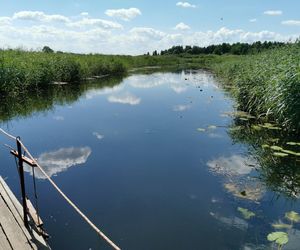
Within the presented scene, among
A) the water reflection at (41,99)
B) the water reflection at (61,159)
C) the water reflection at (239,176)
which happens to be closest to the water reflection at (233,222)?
the water reflection at (239,176)

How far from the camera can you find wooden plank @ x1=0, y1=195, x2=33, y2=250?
13.0 ft

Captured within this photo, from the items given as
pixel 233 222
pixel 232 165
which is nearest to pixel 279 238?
pixel 233 222

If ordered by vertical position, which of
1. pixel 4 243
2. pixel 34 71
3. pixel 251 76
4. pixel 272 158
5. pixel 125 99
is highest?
pixel 34 71

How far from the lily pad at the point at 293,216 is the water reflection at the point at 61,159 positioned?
491cm

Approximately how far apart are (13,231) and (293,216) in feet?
14.6

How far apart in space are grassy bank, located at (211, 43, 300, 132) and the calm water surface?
1.25 m

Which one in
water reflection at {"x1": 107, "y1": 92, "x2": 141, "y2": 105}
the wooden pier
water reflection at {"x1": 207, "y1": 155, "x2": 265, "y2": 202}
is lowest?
water reflection at {"x1": 207, "y1": 155, "x2": 265, "y2": 202}

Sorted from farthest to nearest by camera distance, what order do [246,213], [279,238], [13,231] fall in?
[246,213] → [279,238] → [13,231]

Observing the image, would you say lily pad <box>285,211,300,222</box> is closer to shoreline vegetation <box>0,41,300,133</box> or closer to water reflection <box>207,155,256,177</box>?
water reflection <box>207,155,256,177</box>

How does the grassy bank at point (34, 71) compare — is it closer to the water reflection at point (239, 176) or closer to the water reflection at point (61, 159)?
the water reflection at point (61, 159)

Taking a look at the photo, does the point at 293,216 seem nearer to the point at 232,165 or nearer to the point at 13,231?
the point at 232,165

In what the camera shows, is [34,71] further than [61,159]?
Yes

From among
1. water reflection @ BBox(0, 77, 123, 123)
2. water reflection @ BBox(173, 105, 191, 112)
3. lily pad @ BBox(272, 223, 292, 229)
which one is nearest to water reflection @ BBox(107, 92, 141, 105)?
water reflection @ BBox(0, 77, 123, 123)

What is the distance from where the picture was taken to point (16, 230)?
4.27 meters
